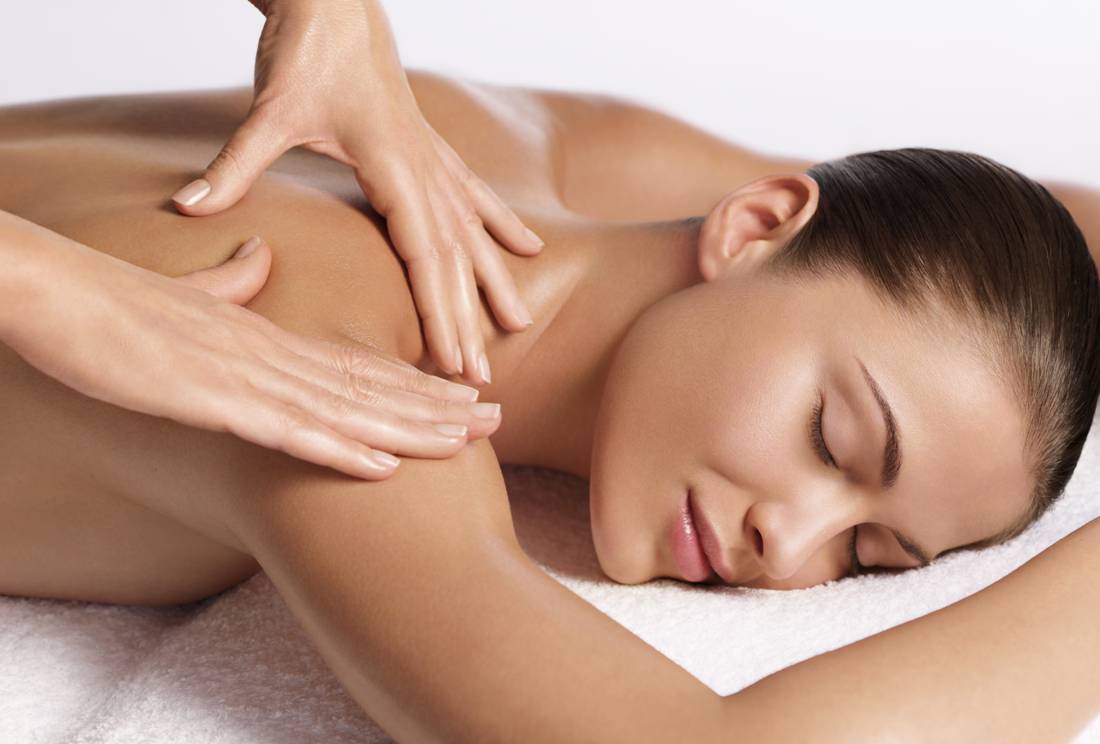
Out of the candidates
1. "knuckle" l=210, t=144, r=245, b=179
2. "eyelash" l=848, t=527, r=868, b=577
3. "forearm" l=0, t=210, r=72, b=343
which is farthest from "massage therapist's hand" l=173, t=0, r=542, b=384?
"eyelash" l=848, t=527, r=868, b=577

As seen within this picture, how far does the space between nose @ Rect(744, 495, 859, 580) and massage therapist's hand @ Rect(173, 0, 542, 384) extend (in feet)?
0.99

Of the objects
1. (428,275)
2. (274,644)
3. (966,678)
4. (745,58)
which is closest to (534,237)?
(428,275)

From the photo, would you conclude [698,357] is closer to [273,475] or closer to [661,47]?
[273,475]

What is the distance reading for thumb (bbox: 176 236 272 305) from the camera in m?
1.15

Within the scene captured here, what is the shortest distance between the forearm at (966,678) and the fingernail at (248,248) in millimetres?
561

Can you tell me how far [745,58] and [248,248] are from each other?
2.07m

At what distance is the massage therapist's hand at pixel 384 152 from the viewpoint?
1304 mm

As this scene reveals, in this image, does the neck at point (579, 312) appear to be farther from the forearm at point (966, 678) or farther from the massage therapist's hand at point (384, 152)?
the forearm at point (966, 678)

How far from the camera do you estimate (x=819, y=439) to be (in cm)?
123

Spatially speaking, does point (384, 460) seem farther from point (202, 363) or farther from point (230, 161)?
point (230, 161)

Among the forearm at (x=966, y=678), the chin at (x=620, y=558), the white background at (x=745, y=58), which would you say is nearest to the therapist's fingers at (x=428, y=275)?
the chin at (x=620, y=558)

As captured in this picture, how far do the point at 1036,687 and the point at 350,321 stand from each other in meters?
0.64

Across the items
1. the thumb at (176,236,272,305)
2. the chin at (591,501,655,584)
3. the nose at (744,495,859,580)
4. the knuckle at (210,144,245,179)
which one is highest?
the knuckle at (210,144,245,179)

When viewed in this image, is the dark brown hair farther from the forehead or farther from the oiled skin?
the oiled skin
